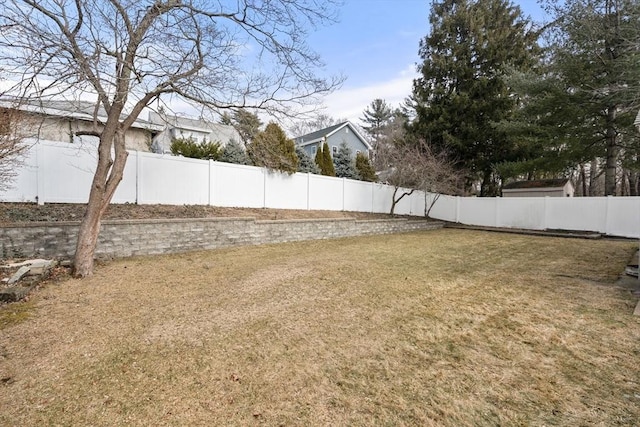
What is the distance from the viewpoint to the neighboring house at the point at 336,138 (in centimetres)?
2394

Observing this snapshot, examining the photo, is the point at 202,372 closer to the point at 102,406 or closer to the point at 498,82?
the point at 102,406

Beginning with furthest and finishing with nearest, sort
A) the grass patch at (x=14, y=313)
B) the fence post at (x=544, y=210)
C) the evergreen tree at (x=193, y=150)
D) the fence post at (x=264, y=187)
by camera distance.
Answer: the fence post at (x=544, y=210)
the evergreen tree at (x=193, y=150)
the fence post at (x=264, y=187)
the grass patch at (x=14, y=313)

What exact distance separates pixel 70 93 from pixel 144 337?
438cm

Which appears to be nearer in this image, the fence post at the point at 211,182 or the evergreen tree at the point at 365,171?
the fence post at the point at 211,182

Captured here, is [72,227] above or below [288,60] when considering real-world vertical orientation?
below

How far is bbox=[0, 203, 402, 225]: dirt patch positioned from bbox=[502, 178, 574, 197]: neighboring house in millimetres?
13206

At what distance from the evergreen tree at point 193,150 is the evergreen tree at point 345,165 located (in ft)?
24.9

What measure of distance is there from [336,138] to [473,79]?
33.6 feet

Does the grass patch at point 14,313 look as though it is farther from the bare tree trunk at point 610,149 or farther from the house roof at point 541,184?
the house roof at point 541,184

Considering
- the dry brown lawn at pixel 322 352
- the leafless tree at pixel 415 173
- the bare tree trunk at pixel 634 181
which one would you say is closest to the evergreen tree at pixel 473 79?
the leafless tree at pixel 415 173

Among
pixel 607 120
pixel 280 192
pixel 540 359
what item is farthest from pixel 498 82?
pixel 540 359

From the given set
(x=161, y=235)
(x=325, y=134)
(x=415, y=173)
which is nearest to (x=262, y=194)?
(x=161, y=235)

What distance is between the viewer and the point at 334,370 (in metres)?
2.42

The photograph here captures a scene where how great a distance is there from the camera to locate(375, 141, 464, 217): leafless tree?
14953mm
